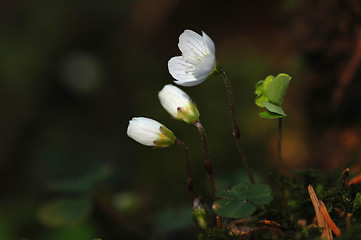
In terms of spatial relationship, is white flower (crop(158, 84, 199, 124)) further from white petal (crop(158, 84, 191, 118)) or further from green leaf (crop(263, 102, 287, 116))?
green leaf (crop(263, 102, 287, 116))

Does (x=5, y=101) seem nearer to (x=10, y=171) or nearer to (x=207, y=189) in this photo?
(x=10, y=171)

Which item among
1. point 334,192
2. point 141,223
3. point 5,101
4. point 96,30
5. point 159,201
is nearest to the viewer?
point 334,192

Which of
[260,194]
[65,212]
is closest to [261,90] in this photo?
[260,194]

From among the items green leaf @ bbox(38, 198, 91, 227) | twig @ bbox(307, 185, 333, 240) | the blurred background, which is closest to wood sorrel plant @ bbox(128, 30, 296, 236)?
twig @ bbox(307, 185, 333, 240)

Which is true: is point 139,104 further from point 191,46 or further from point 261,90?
point 261,90

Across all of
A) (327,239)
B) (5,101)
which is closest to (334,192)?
(327,239)

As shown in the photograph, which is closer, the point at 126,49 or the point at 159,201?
the point at 159,201
